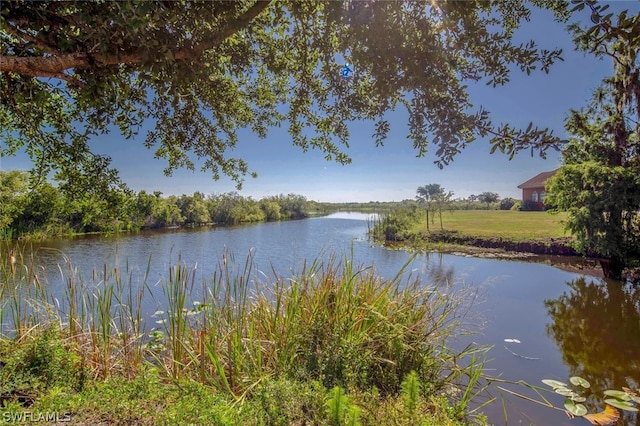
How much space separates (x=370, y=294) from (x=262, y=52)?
2566mm

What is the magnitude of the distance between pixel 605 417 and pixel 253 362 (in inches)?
158

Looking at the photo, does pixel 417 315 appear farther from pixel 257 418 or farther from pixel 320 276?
pixel 257 418

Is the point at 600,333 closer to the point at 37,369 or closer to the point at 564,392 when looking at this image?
the point at 564,392

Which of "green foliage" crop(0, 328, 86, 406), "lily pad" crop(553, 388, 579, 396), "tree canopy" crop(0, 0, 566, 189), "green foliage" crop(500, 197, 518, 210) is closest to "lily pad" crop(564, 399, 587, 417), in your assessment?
"lily pad" crop(553, 388, 579, 396)

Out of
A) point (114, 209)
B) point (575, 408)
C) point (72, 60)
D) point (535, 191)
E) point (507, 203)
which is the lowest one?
point (575, 408)

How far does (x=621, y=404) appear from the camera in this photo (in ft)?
12.6

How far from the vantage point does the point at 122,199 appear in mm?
2510

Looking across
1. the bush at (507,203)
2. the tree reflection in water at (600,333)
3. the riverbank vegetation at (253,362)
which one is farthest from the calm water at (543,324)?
the bush at (507,203)

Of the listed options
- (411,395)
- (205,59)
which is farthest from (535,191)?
(205,59)

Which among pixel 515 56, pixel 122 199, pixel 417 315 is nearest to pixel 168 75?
pixel 122 199

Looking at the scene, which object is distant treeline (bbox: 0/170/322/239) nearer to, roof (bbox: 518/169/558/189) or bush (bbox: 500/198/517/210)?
bush (bbox: 500/198/517/210)

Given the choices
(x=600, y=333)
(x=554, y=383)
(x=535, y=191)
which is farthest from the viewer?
(x=535, y=191)

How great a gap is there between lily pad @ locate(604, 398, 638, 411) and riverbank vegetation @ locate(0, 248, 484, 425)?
1985 millimetres

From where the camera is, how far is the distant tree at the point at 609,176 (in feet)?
29.1
